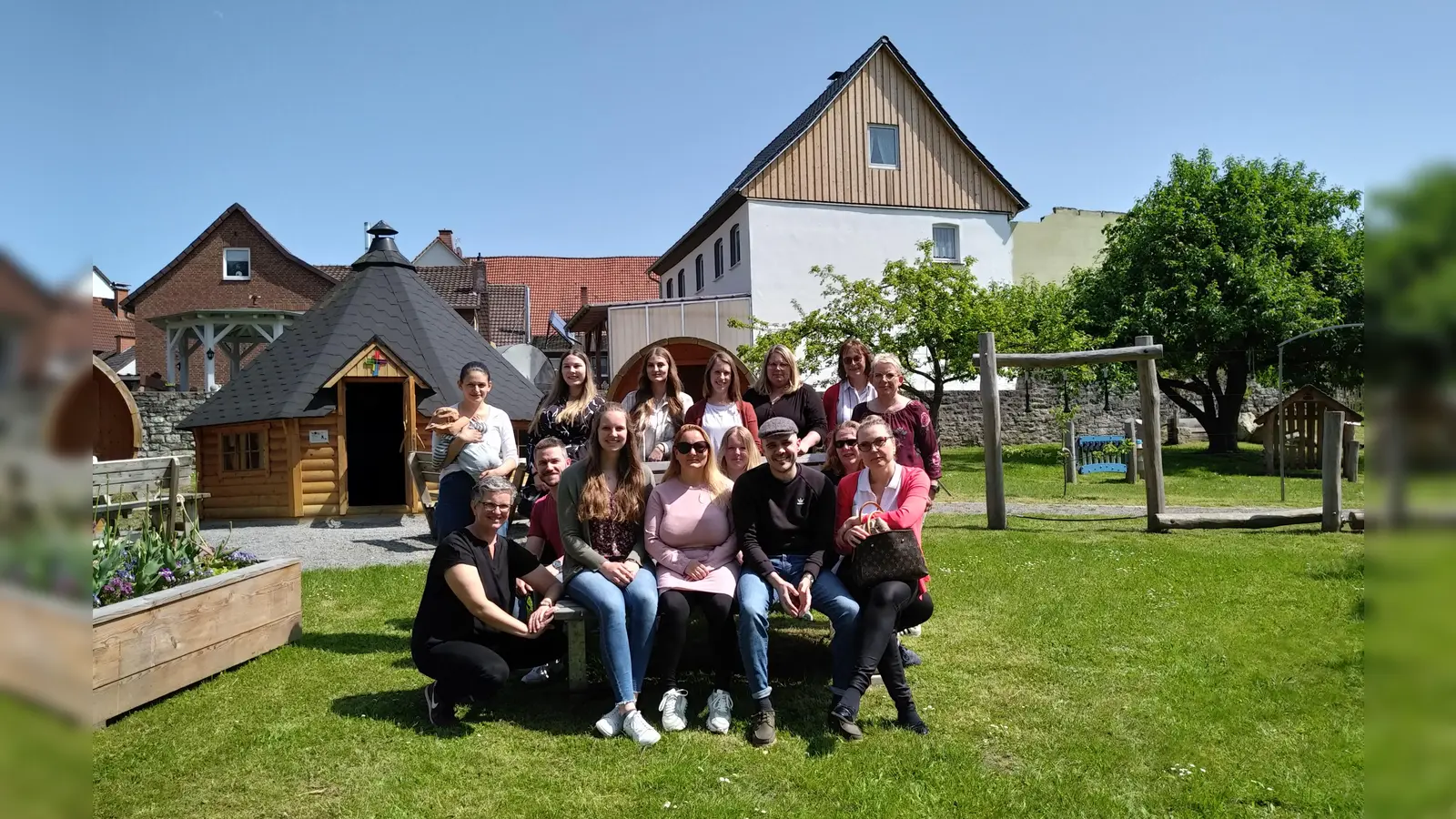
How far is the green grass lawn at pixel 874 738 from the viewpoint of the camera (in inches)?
167

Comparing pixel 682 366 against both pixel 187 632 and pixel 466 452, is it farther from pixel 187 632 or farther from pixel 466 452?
pixel 187 632

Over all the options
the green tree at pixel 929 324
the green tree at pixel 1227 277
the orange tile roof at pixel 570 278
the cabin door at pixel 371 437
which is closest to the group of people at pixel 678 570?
the cabin door at pixel 371 437

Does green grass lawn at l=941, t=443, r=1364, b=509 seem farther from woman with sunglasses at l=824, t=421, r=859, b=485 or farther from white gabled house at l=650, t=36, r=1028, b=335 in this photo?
woman with sunglasses at l=824, t=421, r=859, b=485

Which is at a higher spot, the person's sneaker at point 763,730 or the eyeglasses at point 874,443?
the eyeglasses at point 874,443

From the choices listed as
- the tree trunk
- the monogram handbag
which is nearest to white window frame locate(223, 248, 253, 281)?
the tree trunk

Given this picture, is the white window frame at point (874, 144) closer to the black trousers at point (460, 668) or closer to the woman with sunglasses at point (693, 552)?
the woman with sunglasses at point (693, 552)

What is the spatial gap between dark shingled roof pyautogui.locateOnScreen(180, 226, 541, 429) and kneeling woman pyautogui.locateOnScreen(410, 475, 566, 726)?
10382mm

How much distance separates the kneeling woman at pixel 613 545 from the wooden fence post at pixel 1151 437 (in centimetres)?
797

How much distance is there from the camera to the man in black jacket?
5.30 metres

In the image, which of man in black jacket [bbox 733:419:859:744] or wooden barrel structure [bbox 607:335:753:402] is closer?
man in black jacket [bbox 733:419:859:744]

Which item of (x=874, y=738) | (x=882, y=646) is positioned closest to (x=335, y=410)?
(x=882, y=646)

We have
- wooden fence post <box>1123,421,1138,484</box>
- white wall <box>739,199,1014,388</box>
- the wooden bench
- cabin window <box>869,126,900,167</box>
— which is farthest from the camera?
cabin window <box>869,126,900,167</box>

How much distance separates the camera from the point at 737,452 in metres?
6.20
